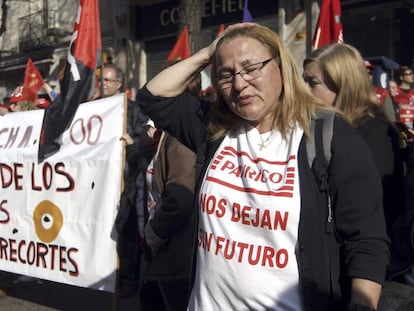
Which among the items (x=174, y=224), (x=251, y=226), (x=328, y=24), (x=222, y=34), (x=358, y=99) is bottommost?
(x=174, y=224)

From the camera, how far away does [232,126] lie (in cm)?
193

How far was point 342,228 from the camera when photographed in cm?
167

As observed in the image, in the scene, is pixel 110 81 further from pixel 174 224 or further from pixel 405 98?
pixel 405 98

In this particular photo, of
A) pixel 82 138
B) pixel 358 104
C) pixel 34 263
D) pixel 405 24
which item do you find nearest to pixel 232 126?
pixel 358 104

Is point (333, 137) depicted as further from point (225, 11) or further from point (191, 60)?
point (225, 11)

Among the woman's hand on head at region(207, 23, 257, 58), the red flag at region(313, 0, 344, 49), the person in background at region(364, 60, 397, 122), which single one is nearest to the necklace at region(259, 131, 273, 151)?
the woman's hand on head at region(207, 23, 257, 58)

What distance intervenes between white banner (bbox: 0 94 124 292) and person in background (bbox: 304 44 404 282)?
6.20 ft

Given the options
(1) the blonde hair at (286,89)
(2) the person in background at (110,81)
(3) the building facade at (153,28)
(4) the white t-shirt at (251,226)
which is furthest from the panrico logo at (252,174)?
(3) the building facade at (153,28)

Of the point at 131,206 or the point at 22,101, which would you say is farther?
the point at 22,101

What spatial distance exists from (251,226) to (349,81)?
1.04m

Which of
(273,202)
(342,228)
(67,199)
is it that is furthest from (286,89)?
(67,199)

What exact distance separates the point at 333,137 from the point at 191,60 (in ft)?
2.30

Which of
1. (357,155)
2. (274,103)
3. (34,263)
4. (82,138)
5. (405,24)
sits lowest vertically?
(34,263)

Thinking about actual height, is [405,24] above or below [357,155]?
above
